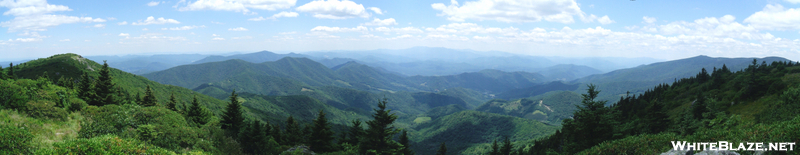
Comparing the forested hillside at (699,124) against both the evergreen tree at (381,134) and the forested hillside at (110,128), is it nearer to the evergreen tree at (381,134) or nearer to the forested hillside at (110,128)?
the evergreen tree at (381,134)

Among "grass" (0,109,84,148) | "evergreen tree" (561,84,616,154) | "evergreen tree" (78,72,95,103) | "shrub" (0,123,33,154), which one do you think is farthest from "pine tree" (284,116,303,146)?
"evergreen tree" (561,84,616,154)

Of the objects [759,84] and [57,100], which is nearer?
[57,100]

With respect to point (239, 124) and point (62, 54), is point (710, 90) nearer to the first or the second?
point (239, 124)

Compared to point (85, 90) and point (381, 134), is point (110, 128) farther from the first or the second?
point (85, 90)

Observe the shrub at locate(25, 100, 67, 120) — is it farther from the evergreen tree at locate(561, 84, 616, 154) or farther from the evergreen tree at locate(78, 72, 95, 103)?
the evergreen tree at locate(561, 84, 616, 154)

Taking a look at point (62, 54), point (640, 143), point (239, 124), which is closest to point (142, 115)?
point (239, 124)

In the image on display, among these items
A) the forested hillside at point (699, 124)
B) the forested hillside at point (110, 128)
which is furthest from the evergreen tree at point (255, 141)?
the forested hillside at point (699, 124)
